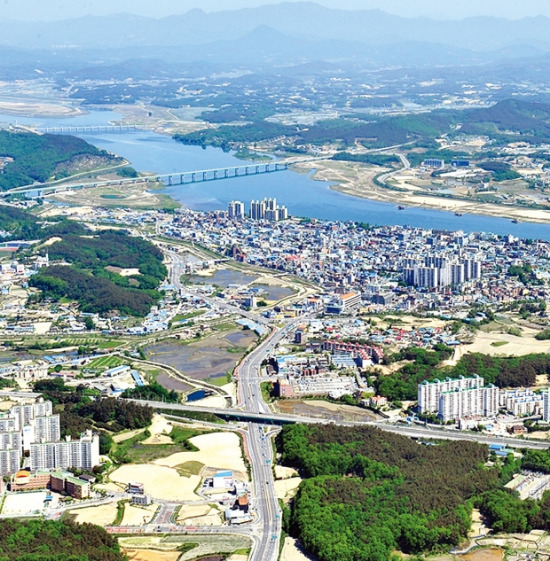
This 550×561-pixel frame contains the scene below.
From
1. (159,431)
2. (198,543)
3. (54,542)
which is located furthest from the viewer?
(159,431)

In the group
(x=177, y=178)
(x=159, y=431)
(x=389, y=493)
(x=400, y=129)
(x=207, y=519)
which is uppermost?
(x=400, y=129)

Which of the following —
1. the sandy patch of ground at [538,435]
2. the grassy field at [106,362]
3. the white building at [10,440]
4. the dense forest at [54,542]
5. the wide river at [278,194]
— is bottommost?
the wide river at [278,194]

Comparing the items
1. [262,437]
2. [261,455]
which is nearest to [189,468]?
[261,455]

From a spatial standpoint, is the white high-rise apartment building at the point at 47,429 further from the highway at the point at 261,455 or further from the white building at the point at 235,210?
the white building at the point at 235,210

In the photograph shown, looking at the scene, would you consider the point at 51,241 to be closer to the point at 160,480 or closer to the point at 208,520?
the point at 160,480

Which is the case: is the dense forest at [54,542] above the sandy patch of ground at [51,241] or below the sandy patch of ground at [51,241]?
above

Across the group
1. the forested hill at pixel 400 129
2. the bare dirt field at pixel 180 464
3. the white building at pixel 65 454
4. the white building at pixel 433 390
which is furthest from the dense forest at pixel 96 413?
the forested hill at pixel 400 129

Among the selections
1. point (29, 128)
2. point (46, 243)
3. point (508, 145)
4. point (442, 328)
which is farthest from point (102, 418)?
point (29, 128)
